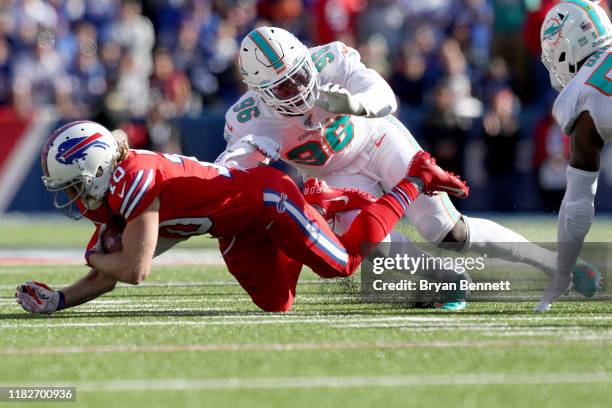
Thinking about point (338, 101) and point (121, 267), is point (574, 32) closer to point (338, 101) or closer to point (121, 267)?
point (338, 101)

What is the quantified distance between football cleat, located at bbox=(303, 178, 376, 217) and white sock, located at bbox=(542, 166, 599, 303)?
107cm

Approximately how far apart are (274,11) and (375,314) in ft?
35.2

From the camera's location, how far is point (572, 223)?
591 cm

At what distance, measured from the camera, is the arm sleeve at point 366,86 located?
614 cm

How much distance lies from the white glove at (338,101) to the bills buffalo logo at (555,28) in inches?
41.8

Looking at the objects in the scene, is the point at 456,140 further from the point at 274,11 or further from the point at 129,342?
the point at 129,342

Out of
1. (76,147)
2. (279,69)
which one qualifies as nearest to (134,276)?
(76,147)

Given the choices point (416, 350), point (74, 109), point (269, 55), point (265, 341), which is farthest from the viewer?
point (74, 109)

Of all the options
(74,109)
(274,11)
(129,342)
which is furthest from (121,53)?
(129,342)

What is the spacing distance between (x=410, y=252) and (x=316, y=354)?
1.87 m

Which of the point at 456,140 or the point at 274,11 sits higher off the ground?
the point at 274,11

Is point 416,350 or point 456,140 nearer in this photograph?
point 416,350

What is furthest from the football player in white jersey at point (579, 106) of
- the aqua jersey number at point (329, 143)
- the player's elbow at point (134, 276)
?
the player's elbow at point (134, 276)

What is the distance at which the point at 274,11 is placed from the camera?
1605 centimetres
